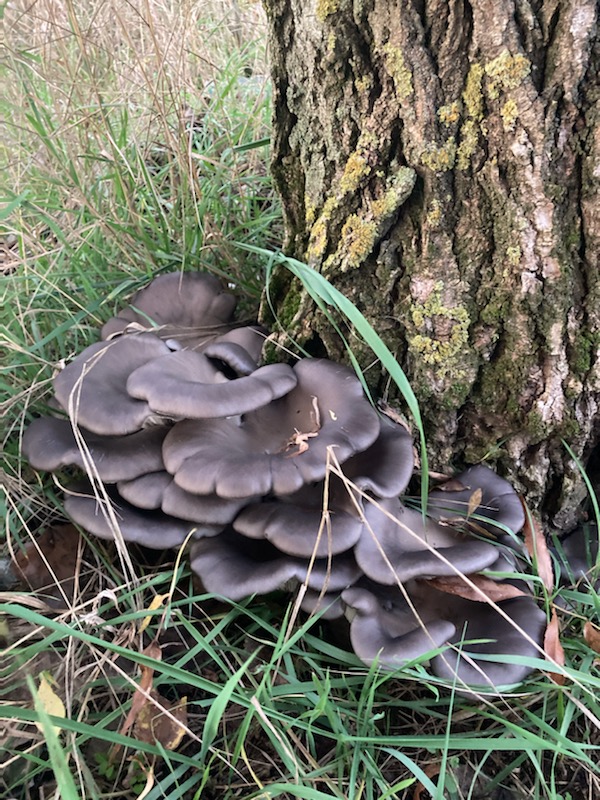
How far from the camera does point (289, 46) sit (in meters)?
1.97

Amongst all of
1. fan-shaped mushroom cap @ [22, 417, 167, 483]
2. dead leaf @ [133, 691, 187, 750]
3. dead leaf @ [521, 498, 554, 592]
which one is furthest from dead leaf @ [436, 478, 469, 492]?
dead leaf @ [133, 691, 187, 750]

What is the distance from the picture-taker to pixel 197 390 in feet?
5.82

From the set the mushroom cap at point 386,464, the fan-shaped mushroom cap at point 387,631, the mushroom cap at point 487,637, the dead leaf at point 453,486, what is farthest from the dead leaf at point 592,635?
the mushroom cap at point 386,464

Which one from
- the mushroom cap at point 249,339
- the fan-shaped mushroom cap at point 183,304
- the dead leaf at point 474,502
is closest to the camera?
the dead leaf at point 474,502

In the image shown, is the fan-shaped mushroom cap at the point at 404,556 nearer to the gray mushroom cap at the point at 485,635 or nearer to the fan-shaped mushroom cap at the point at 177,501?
the gray mushroom cap at the point at 485,635

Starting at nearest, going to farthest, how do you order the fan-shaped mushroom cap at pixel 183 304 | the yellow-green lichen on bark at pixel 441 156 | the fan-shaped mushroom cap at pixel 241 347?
the yellow-green lichen on bark at pixel 441 156 < the fan-shaped mushroom cap at pixel 241 347 < the fan-shaped mushroom cap at pixel 183 304

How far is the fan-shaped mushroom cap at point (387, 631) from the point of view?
163 cm

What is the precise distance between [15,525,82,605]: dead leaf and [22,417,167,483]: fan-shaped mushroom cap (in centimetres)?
27

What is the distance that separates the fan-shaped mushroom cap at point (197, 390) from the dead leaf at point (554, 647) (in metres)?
1.02

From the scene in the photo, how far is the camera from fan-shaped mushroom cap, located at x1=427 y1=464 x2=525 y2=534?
1977mm

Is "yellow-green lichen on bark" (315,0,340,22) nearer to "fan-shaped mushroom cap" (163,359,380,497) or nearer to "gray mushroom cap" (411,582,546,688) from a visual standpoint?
"fan-shaped mushroom cap" (163,359,380,497)

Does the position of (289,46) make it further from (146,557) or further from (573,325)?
(146,557)

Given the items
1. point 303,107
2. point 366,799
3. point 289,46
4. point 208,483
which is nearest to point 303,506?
point 208,483

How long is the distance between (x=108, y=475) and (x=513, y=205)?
56.9 inches
